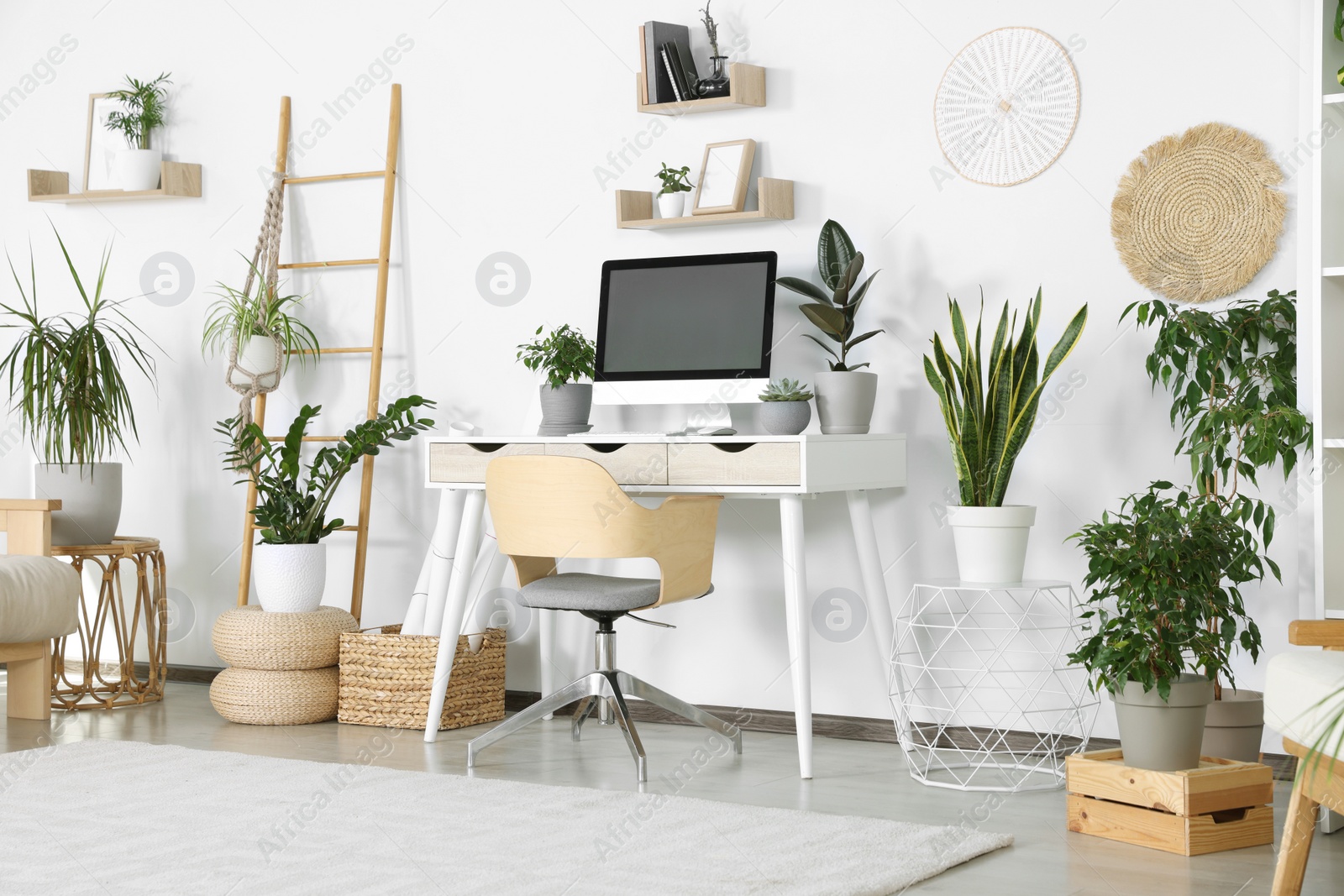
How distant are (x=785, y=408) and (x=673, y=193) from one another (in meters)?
0.79

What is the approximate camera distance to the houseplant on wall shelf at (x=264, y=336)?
4484 mm

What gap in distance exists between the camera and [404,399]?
4.15 meters

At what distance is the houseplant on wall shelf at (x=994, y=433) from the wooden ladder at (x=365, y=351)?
6.07 ft

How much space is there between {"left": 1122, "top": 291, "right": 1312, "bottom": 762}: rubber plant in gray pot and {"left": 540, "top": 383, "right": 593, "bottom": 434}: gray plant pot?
145 centimetres

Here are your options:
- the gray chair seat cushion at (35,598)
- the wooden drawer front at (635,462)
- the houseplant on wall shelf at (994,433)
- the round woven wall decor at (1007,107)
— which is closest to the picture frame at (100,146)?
the gray chair seat cushion at (35,598)

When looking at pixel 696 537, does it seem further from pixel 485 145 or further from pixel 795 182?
pixel 485 145

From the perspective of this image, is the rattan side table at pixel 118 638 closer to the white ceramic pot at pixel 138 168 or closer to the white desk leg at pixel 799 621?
the white ceramic pot at pixel 138 168

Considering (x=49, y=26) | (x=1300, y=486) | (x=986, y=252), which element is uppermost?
(x=49, y=26)

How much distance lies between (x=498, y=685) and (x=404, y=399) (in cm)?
85

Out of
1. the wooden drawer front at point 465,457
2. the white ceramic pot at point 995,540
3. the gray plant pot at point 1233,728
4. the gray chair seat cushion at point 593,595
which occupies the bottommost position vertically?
the gray plant pot at point 1233,728

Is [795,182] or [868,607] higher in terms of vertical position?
[795,182]

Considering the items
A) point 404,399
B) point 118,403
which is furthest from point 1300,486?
point 118,403

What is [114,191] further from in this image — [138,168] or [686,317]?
[686,317]

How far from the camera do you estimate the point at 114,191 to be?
4.88m
